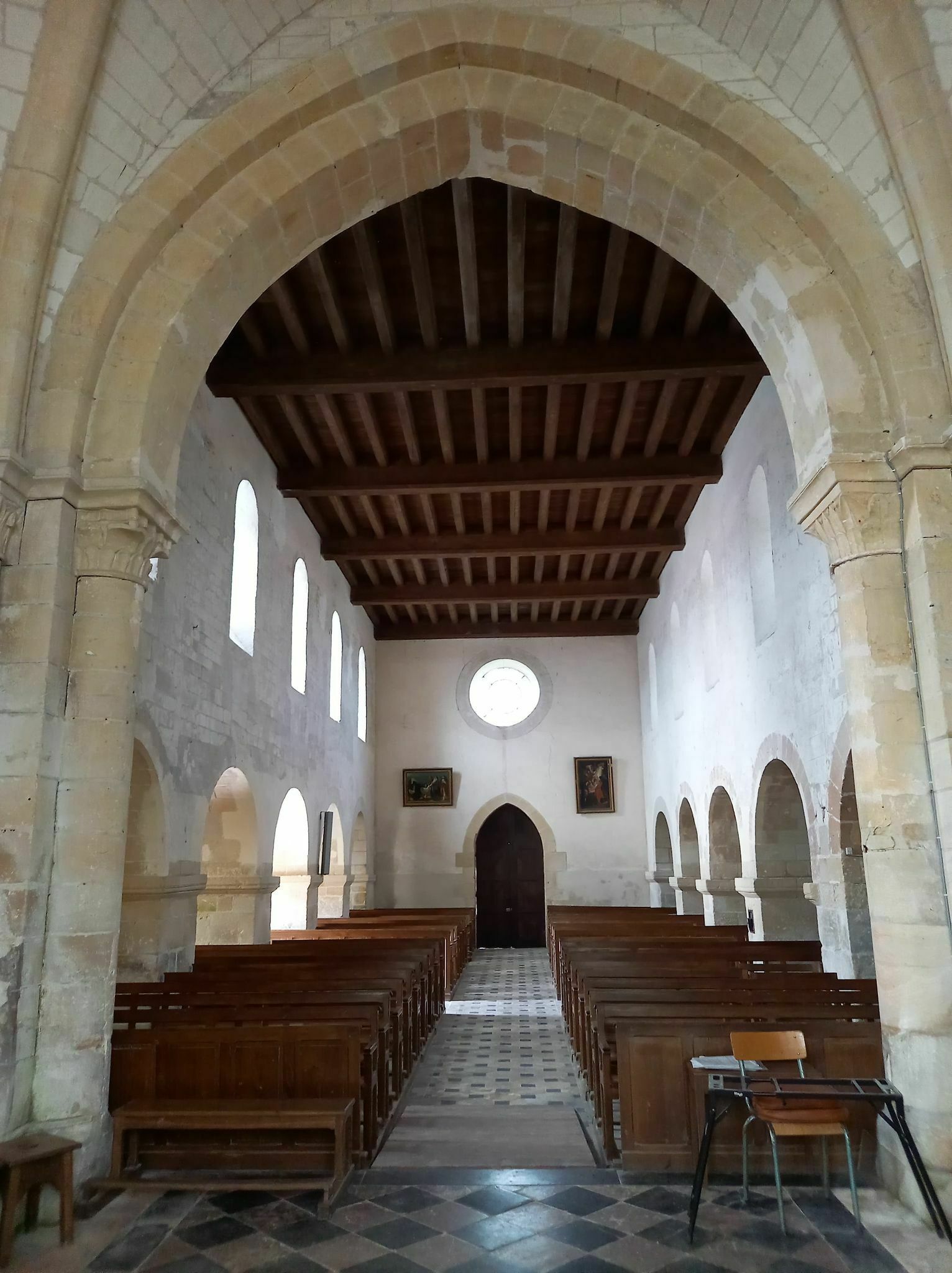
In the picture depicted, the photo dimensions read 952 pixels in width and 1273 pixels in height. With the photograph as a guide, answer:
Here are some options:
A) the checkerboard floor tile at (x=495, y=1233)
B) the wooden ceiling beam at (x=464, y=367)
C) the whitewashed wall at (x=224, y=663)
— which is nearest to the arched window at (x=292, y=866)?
the whitewashed wall at (x=224, y=663)

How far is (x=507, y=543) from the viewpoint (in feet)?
42.3

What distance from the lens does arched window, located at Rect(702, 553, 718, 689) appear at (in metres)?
11.0

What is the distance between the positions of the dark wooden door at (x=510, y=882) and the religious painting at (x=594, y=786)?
146cm

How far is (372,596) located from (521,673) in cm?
406

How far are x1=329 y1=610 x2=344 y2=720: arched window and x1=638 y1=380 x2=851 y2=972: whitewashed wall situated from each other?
509cm

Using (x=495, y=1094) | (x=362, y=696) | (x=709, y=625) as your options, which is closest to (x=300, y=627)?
(x=362, y=696)

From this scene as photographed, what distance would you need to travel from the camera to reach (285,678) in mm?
10844

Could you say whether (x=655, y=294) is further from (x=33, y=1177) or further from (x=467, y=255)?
(x=33, y=1177)

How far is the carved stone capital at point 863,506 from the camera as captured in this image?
4.26 metres

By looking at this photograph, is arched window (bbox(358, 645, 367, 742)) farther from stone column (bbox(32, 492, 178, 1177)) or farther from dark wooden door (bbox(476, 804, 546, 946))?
stone column (bbox(32, 492, 178, 1177))

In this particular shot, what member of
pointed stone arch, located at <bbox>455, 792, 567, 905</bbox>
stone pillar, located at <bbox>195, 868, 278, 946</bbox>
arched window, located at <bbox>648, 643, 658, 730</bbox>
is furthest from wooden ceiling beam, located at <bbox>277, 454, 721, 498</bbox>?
pointed stone arch, located at <bbox>455, 792, 567, 905</bbox>

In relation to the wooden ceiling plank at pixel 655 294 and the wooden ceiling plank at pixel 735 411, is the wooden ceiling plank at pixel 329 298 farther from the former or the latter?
the wooden ceiling plank at pixel 735 411

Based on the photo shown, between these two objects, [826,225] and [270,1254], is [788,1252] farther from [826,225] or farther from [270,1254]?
[826,225]

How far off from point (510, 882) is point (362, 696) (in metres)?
4.83
